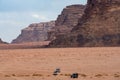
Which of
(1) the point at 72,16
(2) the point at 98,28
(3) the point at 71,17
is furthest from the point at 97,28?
(1) the point at 72,16

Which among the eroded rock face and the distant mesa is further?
the eroded rock face

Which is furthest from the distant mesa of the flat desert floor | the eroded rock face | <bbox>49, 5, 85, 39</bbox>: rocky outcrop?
the eroded rock face

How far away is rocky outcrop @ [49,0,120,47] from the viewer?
315 ft

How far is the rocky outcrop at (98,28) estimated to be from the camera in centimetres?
9612

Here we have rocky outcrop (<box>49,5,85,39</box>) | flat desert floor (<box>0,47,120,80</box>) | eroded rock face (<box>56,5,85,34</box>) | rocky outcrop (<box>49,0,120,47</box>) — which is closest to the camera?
flat desert floor (<box>0,47,120,80</box>)

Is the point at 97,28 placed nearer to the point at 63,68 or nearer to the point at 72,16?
the point at 63,68

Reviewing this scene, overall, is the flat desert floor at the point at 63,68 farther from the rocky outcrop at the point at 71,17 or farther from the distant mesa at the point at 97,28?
the rocky outcrop at the point at 71,17

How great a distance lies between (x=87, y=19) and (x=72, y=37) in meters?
6.70

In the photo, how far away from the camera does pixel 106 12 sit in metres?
105

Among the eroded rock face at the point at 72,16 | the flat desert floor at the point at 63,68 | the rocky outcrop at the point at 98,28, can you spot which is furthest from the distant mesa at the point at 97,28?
the eroded rock face at the point at 72,16

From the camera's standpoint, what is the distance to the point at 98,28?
100250 mm

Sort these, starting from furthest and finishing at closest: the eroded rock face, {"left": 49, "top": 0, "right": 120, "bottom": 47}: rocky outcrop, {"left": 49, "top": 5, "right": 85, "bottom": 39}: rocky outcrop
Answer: the eroded rock face → {"left": 49, "top": 5, "right": 85, "bottom": 39}: rocky outcrop → {"left": 49, "top": 0, "right": 120, "bottom": 47}: rocky outcrop

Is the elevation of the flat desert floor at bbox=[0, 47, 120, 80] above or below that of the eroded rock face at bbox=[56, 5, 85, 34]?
below

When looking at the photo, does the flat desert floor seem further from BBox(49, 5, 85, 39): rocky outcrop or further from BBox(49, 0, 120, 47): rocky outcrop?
BBox(49, 5, 85, 39): rocky outcrop
